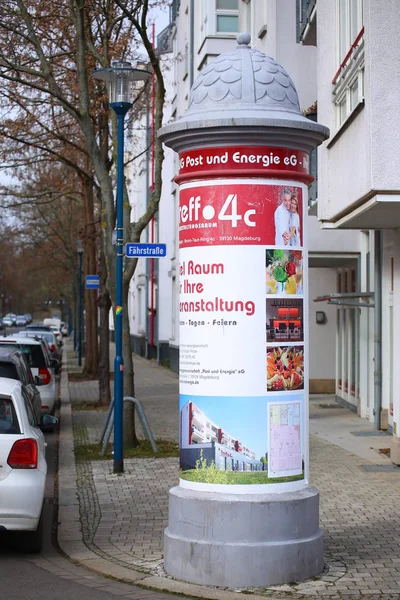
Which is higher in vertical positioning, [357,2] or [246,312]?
[357,2]

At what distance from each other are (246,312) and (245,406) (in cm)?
68

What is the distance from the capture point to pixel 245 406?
751cm

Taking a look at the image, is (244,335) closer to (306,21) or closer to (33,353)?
(306,21)

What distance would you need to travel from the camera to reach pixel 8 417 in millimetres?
8555

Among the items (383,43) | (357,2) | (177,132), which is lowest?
(177,132)

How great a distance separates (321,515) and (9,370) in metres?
5.45

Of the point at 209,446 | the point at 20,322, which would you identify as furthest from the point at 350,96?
the point at 20,322

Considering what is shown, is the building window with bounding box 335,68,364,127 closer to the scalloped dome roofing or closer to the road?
the scalloped dome roofing

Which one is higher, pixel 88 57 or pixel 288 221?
pixel 88 57

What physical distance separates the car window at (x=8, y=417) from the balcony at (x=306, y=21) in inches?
409

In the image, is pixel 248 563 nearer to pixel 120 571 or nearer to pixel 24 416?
pixel 120 571

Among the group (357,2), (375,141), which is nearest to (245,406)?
(375,141)

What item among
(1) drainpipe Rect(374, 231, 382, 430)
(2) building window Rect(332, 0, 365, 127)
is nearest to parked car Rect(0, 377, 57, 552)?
(2) building window Rect(332, 0, 365, 127)

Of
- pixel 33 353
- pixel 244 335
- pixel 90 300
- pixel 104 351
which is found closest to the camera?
pixel 244 335
